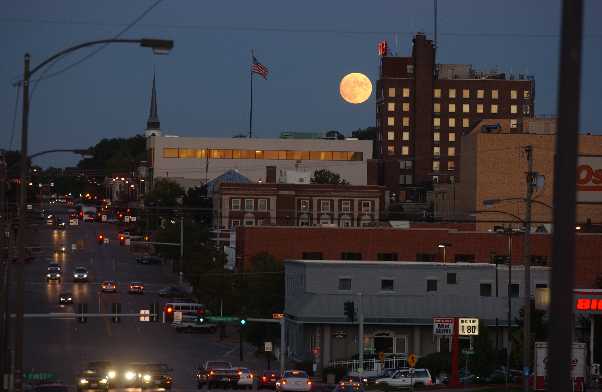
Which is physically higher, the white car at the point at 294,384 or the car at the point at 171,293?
the white car at the point at 294,384

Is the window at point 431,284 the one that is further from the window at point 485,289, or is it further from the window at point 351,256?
the window at point 351,256

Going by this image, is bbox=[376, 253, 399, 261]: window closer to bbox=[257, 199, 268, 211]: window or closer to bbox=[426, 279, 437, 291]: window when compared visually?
bbox=[426, 279, 437, 291]: window

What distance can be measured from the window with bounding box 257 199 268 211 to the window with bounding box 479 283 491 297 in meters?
49.4

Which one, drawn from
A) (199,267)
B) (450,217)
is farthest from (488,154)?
(199,267)

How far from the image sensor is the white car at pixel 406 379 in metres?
54.5

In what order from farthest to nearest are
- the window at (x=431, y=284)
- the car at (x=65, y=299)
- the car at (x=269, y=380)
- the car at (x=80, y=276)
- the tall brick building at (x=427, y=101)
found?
1. the tall brick building at (x=427, y=101)
2. the car at (x=80, y=276)
3. the car at (x=65, y=299)
4. the window at (x=431, y=284)
5. the car at (x=269, y=380)

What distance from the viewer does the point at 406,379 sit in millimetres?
54812

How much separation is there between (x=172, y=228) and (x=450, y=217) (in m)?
29.2

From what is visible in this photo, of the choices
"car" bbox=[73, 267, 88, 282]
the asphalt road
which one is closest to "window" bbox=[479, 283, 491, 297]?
the asphalt road

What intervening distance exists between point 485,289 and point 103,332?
91.8ft

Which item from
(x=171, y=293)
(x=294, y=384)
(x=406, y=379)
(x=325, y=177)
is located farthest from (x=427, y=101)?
(x=294, y=384)

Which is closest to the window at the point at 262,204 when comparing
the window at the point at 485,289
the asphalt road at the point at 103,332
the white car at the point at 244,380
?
the asphalt road at the point at 103,332

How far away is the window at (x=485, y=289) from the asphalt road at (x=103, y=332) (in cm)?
1796

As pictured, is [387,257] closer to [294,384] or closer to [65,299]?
[65,299]
